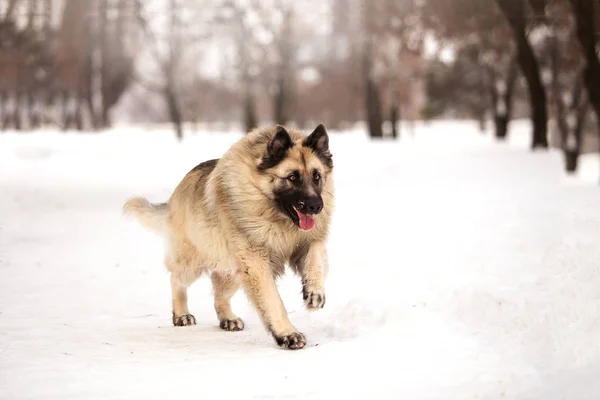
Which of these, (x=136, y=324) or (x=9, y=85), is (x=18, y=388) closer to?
(x=136, y=324)

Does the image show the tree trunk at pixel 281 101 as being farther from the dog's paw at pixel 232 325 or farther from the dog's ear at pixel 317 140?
the dog's ear at pixel 317 140

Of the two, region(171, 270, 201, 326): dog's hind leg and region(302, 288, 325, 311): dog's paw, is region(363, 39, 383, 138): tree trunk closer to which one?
region(171, 270, 201, 326): dog's hind leg

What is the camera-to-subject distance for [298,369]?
18.8 feet

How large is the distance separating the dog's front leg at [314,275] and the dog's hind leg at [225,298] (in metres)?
1.02

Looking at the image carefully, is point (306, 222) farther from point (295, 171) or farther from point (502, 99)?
point (502, 99)

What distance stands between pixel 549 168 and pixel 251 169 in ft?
46.1

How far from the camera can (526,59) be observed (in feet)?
71.1

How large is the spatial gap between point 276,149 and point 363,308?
193 cm

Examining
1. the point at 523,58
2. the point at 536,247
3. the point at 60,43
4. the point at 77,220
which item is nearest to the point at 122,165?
the point at 77,220

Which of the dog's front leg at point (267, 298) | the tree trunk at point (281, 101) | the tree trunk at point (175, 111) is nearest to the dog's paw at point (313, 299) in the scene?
the dog's front leg at point (267, 298)

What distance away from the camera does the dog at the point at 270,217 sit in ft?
21.0

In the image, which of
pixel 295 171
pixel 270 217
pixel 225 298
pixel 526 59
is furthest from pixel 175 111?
pixel 295 171

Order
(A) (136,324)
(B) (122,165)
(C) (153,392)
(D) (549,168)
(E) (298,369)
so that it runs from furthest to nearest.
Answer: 1. (B) (122,165)
2. (D) (549,168)
3. (A) (136,324)
4. (E) (298,369)
5. (C) (153,392)

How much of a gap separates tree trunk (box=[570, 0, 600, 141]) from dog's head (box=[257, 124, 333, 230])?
31.5 feet
